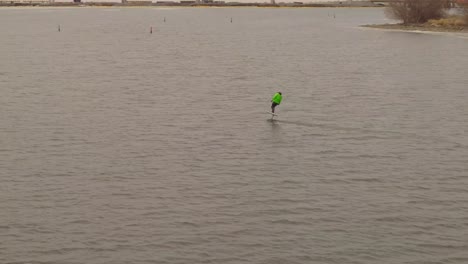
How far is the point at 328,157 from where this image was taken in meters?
Result: 44.0

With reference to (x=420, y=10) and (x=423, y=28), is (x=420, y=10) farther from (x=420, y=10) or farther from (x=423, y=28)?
(x=423, y=28)

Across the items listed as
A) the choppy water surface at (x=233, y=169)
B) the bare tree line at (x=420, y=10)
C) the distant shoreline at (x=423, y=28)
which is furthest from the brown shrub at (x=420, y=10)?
the choppy water surface at (x=233, y=169)

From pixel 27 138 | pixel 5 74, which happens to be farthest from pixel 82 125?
pixel 5 74

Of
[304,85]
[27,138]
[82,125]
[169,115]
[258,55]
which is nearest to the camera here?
[27,138]

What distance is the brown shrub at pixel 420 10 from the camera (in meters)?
187

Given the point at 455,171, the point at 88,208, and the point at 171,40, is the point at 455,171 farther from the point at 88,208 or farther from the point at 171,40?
the point at 171,40

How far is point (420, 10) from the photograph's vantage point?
189375 millimetres

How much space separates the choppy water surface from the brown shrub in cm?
10804

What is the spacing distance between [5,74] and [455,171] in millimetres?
62353

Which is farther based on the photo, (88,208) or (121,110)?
(121,110)

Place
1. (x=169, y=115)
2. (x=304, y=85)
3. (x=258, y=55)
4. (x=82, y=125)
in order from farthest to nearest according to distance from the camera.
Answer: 1. (x=258, y=55)
2. (x=304, y=85)
3. (x=169, y=115)
4. (x=82, y=125)

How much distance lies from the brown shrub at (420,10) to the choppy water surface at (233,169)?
108037mm

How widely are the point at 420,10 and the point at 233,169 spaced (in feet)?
522

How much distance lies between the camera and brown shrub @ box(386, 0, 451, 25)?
18712 cm
